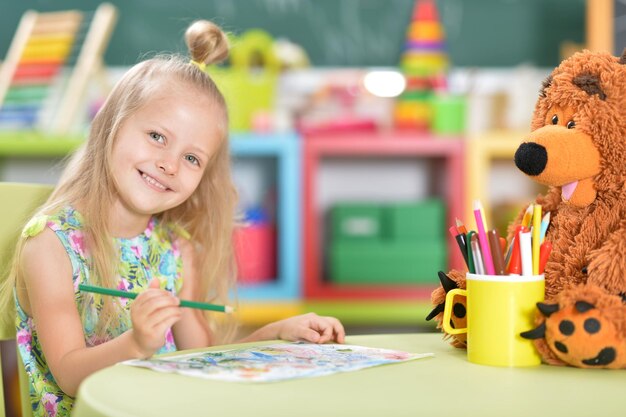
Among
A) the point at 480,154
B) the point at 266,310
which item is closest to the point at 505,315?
the point at 266,310

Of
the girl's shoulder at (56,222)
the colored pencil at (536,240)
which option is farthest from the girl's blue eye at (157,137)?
the colored pencil at (536,240)

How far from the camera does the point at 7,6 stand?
2674 millimetres

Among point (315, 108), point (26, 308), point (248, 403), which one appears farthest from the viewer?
point (315, 108)

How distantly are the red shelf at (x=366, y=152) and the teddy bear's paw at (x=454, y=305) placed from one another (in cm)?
150

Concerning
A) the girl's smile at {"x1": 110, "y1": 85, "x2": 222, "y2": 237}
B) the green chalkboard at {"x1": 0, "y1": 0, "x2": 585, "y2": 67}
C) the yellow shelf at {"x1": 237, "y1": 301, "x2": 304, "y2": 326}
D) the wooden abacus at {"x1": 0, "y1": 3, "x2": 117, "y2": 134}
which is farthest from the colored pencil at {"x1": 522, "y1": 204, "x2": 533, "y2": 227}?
the green chalkboard at {"x1": 0, "y1": 0, "x2": 585, "y2": 67}

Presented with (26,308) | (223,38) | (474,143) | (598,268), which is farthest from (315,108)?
(598,268)

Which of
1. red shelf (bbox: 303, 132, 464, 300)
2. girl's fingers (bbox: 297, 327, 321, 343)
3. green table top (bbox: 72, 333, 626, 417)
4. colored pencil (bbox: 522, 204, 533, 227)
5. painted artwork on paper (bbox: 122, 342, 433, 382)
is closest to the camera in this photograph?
green table top (bbox: 72, 333, 626, 417)

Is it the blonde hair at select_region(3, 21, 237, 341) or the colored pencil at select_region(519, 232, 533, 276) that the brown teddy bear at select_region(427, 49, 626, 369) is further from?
the blonde hair at select_region(3, 21, 237, 341)

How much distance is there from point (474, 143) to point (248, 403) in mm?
1903

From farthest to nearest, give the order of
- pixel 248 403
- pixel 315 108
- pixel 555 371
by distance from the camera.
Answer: pixel 315 108, pixel 555 371, pixel 248 403

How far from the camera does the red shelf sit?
243 cm

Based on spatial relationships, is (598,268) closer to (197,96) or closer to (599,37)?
(197,96)

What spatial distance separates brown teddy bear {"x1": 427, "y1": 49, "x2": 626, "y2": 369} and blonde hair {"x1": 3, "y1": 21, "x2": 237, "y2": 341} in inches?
18.2

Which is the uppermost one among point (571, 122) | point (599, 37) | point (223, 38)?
point (599, 37)
